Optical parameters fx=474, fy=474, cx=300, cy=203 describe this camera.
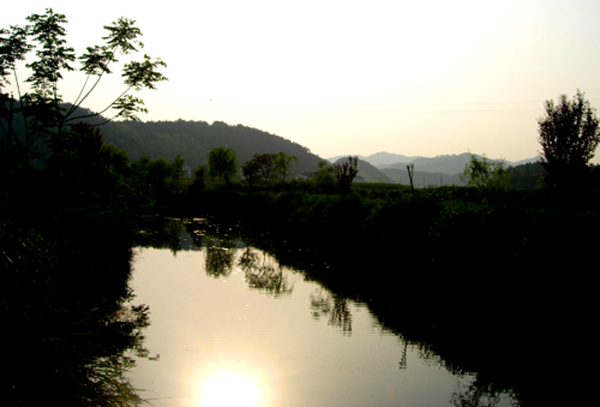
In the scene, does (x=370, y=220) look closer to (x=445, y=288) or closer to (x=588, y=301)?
(x=445, y=288)

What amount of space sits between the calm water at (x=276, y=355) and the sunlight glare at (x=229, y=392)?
14mm

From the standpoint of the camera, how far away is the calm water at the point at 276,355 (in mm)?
6180

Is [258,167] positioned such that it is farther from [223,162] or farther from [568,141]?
[568,141]

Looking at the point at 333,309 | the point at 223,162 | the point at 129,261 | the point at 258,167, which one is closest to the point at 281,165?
the point at 258,167

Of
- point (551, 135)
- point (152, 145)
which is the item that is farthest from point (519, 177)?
point (152, 145)

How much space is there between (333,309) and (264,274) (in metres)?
5.01

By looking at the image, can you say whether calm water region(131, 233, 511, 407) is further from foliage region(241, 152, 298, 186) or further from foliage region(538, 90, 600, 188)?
foliage region(241, 152, 298, 186)

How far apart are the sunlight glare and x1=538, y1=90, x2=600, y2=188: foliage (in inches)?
1522

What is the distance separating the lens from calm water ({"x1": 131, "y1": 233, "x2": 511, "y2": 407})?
20.3 ft

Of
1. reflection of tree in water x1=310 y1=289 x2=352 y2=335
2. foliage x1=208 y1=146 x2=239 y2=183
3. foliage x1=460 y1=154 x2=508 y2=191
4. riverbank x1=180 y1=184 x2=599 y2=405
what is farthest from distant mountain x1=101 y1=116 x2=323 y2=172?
reflection of tree in water x1=310 y1=289 x2=352 y2=335

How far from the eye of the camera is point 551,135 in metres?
40.7

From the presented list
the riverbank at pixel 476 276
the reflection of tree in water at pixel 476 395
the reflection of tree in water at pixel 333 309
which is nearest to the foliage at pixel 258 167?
the riverbank at pixel 476 276

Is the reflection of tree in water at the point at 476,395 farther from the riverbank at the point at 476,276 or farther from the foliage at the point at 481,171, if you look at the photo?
the foliage at the point at 481,171

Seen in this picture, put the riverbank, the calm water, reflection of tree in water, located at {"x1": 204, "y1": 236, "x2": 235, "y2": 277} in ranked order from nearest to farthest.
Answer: the calm water
the riverbank
reflection of tree in water, located at {"x1": 204, "y1": 236, "x2": 235, "y2": 277}
